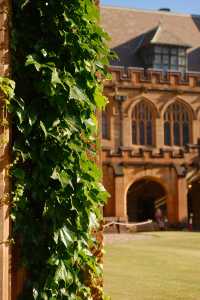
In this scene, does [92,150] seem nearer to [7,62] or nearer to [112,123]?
[7,62]

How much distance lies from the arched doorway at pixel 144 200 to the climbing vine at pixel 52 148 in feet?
89.9

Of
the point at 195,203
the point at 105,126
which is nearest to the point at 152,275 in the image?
the point at 105,126

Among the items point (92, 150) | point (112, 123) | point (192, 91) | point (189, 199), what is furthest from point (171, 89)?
point (92, 150)

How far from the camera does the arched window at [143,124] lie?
33.1m

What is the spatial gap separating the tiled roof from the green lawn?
81.6ft

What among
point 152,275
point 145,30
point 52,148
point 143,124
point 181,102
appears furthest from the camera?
point 145,30

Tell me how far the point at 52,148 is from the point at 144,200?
96.1ft

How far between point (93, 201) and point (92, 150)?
63cm

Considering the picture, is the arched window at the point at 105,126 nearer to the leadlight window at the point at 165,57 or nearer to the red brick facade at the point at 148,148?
the red brick facade at the point at 148,148

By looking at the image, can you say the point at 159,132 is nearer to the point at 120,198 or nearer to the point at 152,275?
the point at 120,198

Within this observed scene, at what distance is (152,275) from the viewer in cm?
Result: 813

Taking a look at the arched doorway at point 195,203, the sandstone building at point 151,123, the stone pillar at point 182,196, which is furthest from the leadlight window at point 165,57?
the stone pillar at point 182,196

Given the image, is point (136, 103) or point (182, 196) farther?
point (136, 103)

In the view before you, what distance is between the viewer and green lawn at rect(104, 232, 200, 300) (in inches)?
249
